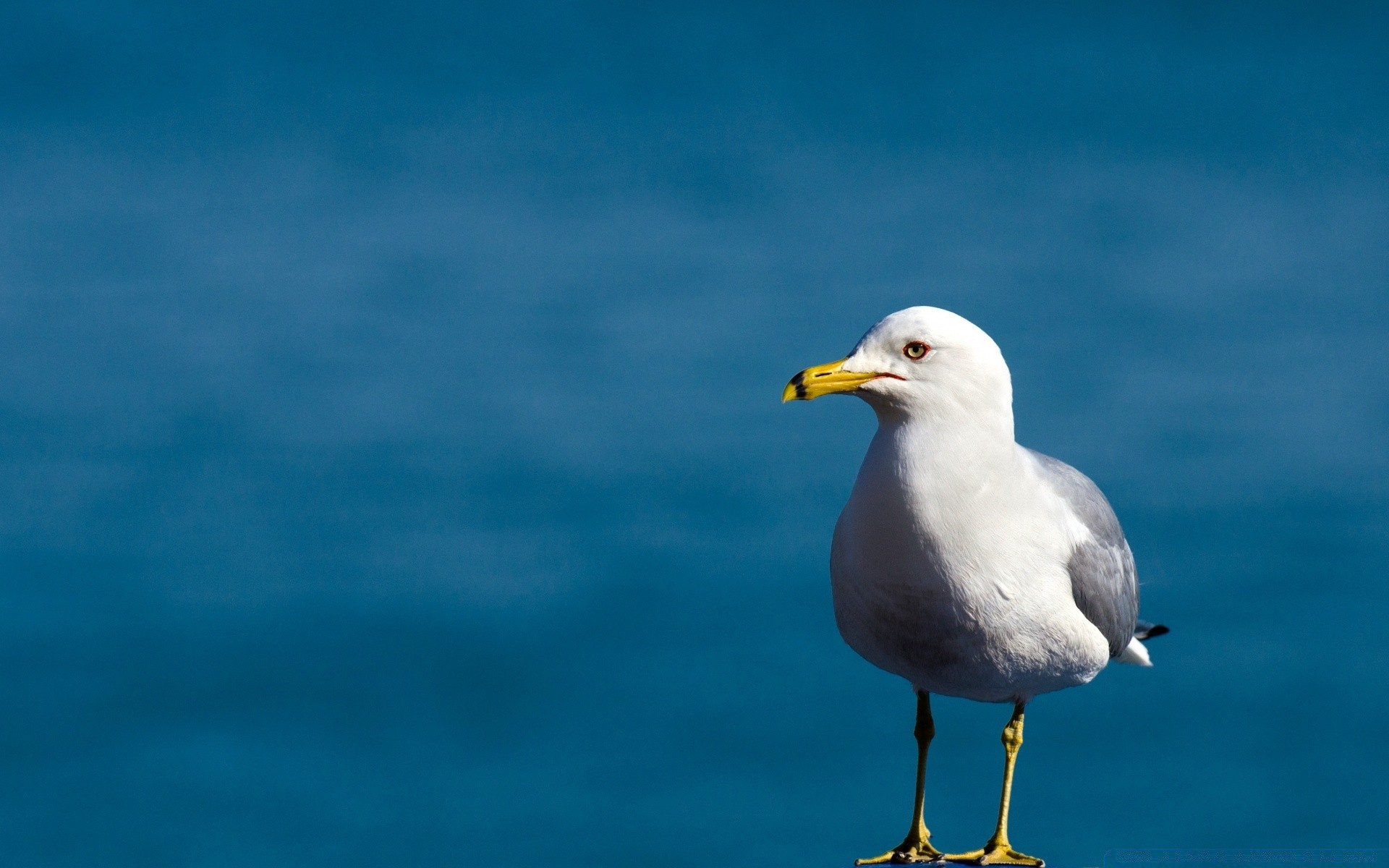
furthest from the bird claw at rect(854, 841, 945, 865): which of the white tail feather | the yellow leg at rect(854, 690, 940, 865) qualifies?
the white tail feather

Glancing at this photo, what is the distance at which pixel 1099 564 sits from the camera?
4.91 m

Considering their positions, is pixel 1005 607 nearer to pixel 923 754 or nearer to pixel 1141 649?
pixel 923 754

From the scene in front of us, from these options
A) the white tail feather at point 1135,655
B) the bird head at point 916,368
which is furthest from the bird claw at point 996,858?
the bird head at point 916,368

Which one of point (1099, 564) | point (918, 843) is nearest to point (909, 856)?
point (918, 843)

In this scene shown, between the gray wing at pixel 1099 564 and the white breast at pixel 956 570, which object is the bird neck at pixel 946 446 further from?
the gray wing at pixel 1099 564

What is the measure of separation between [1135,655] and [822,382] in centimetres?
180

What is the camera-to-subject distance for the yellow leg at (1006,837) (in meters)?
4.96

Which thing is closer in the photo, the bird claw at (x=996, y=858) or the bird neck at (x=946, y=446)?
the bird neck at (x=946, y=446)

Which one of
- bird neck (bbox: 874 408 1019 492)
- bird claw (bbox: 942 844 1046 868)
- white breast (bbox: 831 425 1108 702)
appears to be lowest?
bird claw (bbox: 942 844 1046 868)

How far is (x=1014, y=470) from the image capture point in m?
4.55

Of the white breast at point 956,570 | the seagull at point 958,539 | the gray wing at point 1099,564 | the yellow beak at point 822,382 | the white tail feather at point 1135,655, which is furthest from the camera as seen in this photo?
the white tail feather at point 1135,655

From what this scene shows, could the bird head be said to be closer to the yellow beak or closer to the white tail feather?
the yellow beak

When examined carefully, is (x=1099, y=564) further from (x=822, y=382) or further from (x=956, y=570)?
(x=822, y=382)

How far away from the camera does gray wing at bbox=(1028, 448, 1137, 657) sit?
486 centimetres
